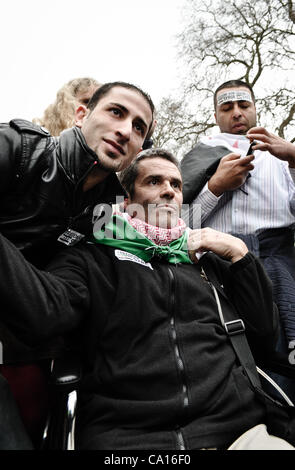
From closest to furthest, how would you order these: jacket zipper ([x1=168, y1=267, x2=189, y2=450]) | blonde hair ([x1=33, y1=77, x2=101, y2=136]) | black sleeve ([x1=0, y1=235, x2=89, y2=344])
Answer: black sleeve ([x1=0, y1=235, x2=89, y2=344]) → jacket zipper ([x1=168, y1=267, x2=189, y2=450]) → blonde hair ([x1=33, y1=77, x2=101, y2=136])

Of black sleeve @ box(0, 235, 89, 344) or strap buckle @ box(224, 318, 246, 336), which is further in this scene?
strap buckle @ box(224, 318, 246, 336)

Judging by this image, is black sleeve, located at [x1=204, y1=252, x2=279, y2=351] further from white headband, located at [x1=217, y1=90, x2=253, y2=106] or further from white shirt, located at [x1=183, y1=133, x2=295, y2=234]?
white headband, located at [x1=217, y1=90, x2=253, y2=106]

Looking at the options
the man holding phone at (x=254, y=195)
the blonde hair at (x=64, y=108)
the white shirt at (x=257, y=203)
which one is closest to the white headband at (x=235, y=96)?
the man holding phone at (x=254, y=195)

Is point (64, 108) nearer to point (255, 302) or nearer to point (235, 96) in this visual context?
point (235, 96)

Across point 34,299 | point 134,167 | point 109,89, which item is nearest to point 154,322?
point 34,299

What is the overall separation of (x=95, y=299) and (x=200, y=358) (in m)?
0.49

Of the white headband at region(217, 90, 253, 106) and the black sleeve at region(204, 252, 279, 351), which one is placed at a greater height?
the white headband at region(217, 90, 253, 106)

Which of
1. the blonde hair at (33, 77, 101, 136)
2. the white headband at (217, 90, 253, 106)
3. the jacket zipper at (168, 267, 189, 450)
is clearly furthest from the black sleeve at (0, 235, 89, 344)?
the white headband at (217, 90, 253, 106)

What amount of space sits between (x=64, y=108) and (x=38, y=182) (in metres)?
1.38

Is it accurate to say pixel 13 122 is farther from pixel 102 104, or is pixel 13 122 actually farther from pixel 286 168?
pixel 286 168

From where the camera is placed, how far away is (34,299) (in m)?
1.14

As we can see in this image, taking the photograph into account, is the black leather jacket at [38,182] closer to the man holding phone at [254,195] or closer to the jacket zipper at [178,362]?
the jacket zipper at [178,362]

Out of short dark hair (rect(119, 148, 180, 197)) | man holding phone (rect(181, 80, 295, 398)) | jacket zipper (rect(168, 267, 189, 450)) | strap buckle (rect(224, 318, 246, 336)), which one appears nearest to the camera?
jacket zipper (rect(168, 267, 189, 450))

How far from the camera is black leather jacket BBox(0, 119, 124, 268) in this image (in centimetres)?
122
